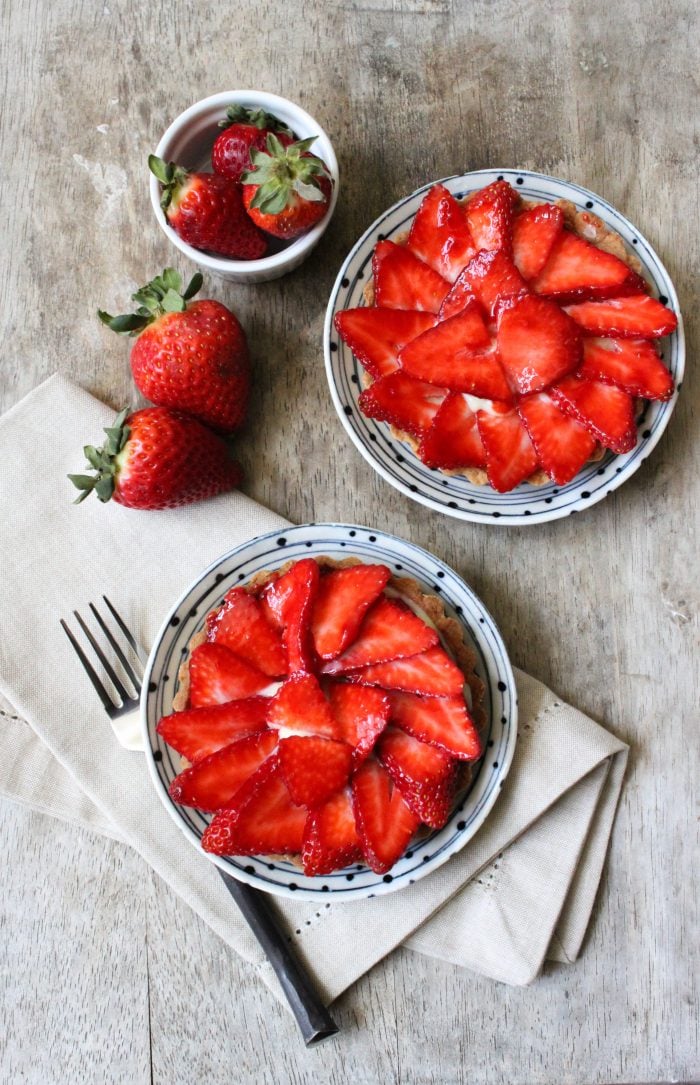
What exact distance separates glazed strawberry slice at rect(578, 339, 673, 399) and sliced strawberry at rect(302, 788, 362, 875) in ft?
2.80

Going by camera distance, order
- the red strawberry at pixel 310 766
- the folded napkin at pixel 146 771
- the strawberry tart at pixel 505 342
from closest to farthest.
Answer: the red strawberry at pixel 310 766 < the strawberry tart at pixel 505 342 < the folded napkin at pixel 146 771

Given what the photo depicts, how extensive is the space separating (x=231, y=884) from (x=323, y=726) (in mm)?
406

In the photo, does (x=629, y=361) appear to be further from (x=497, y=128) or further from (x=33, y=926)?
(x=33, y=926)

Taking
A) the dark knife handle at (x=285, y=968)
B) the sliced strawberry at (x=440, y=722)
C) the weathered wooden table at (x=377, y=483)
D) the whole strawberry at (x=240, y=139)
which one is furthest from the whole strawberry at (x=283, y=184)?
the dark knife handle at (x=285, y=968)

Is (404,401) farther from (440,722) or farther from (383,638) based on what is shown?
(440,722)

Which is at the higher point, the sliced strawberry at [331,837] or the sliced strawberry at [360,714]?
the sliced strawberry at [360,714]

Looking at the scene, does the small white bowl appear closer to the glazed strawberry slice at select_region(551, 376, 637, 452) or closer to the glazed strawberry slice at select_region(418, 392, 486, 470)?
the glazed strawberry slice at select_region(418, 392, 486, 470)

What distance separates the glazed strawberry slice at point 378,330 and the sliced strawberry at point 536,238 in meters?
0.19

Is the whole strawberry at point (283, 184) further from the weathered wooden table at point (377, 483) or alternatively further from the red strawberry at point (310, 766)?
the red strawberry at point (310, 766)

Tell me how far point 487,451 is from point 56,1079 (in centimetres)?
144

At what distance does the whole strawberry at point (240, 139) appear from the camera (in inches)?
69.6

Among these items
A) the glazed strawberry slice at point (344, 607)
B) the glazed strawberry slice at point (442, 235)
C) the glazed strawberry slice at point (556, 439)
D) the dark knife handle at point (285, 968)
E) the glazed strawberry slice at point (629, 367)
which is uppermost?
the glazed strawberry slice at point (442, 235)

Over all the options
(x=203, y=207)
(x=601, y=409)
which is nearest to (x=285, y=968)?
(x=601, y=409)

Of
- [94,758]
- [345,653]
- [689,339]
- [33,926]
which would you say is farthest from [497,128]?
[33,926]
